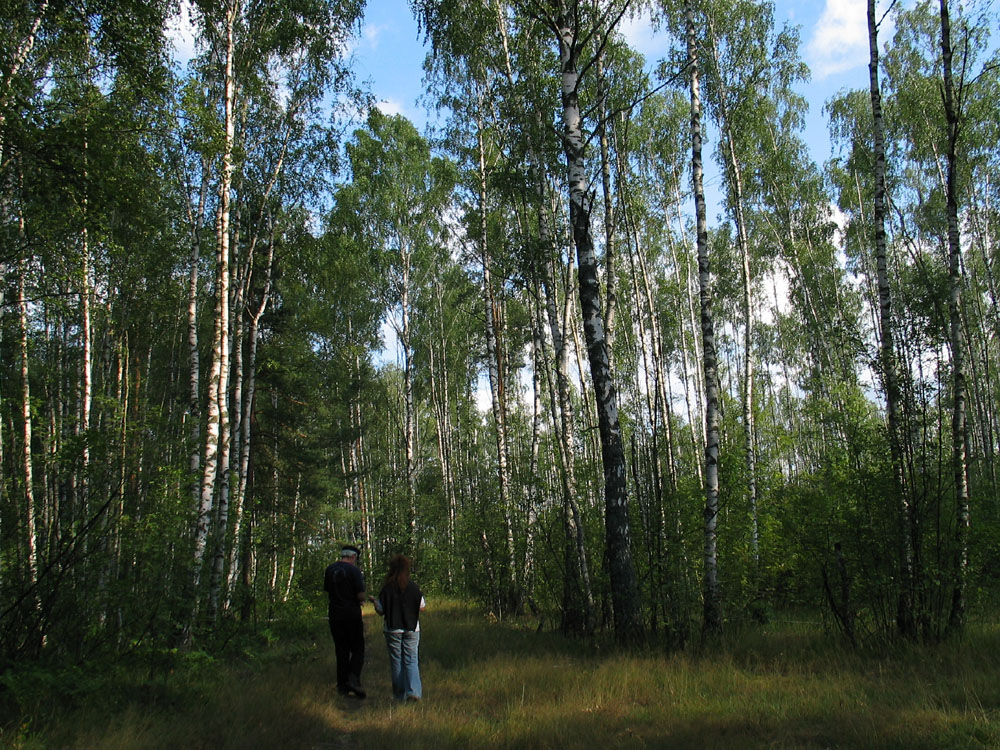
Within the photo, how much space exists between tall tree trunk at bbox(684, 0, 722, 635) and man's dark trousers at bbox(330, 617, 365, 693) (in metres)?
4.10

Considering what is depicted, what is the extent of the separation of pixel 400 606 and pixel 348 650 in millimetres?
891

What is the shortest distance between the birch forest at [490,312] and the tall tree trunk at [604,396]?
4cm

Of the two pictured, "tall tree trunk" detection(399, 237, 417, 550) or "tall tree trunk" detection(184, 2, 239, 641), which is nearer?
"tall tree trunk" detection(184, 2, 239, 641)

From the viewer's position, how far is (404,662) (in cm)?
565

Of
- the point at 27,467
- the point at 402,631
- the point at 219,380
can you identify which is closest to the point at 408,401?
the point at 219,380

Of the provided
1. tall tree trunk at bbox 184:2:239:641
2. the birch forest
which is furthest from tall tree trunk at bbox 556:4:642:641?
tall tree trunk at bbox 184:2:239:641

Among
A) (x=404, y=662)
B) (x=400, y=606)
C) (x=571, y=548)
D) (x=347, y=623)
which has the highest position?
(x=571, y=548)

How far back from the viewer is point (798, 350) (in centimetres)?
3075

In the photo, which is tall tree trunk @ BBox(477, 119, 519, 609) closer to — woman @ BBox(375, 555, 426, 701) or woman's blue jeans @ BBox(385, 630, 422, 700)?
woman @ BBox(375, 555, 426, 701)

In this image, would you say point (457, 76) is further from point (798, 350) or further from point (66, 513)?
point (798, 350)

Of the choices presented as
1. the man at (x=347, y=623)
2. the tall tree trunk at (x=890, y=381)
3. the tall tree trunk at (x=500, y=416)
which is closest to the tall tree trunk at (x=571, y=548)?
the tall tree trunk at (x=500, y=416)

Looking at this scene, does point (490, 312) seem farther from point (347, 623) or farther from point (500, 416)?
point (347, 623)

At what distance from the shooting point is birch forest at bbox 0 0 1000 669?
6172mm

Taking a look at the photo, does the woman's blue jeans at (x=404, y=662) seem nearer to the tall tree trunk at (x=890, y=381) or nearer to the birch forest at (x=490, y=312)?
the birch forest at (x=490, y=312)
